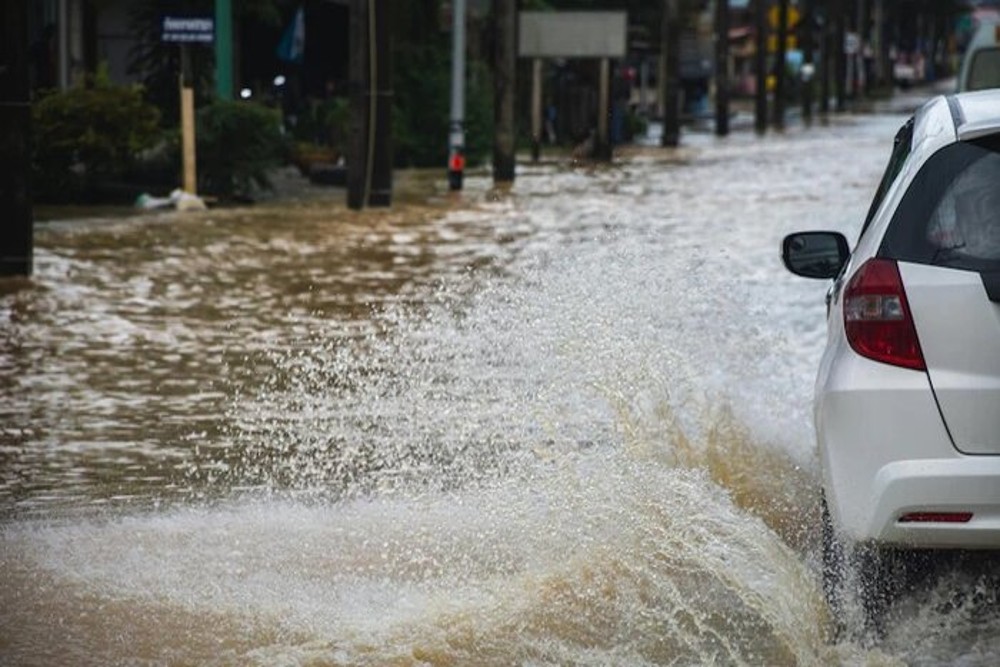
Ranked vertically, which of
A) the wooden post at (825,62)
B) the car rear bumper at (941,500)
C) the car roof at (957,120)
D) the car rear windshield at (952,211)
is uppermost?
the car roof at (957,120)

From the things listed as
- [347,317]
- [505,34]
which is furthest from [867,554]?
[505,34]

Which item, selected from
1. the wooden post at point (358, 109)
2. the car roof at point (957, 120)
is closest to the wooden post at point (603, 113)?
the wooden post at point (358, 109)

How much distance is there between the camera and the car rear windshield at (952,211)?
6.52 meters

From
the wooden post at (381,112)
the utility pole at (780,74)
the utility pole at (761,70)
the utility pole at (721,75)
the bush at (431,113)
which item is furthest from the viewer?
the utility pole at (780,74)

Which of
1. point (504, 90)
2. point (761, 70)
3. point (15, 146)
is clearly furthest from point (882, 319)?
point (761, 70)

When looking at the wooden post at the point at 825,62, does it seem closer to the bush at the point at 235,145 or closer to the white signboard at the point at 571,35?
the white signboard at the point at 571,35

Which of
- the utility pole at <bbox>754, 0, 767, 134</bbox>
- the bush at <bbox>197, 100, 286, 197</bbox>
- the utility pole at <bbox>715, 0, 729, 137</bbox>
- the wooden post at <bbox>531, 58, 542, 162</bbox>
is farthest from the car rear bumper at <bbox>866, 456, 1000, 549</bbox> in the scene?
the utility pole at <bbox>754, 0, 767, 134</bbox>

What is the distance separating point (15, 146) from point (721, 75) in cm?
3894

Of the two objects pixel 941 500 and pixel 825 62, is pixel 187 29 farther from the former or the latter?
pixel 825 62

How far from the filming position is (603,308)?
31.6ft

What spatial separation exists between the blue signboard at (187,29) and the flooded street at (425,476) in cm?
800

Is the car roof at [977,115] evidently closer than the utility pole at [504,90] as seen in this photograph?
Yes

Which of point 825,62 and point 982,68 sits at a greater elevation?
point 982,68

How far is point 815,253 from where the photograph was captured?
807cm
